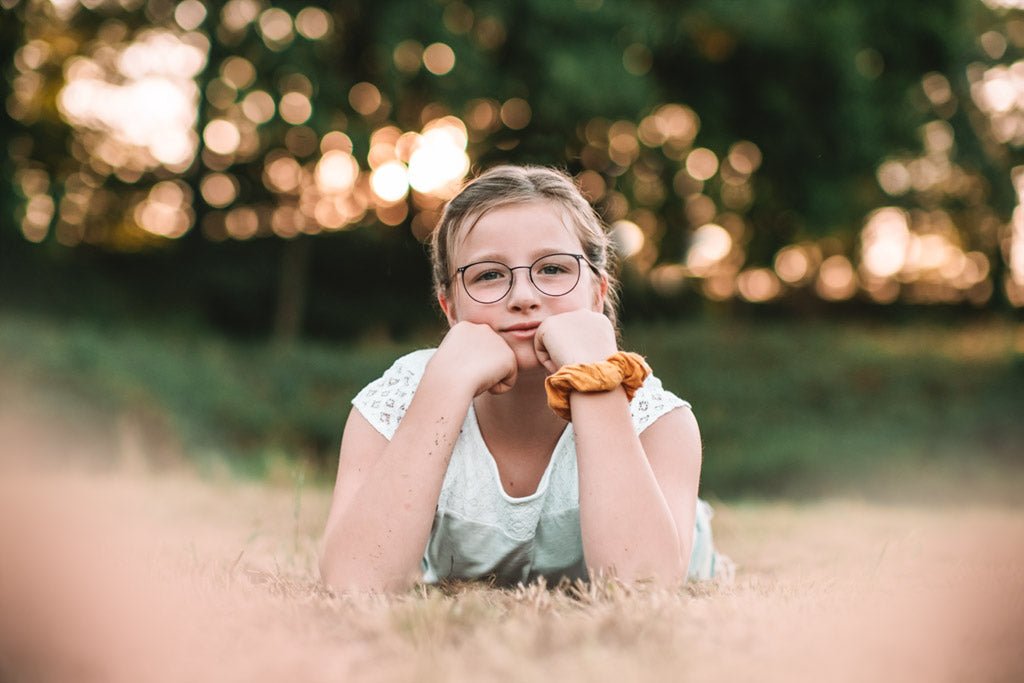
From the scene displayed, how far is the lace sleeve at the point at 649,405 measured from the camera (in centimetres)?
236

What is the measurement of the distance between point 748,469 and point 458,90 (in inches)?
197

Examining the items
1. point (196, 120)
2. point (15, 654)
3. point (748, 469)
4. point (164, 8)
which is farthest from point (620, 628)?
point (164, 8)

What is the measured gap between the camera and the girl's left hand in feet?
6.92

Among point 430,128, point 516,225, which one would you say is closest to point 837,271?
point 430,128

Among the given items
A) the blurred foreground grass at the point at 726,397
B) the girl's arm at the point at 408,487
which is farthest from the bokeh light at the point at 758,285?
the girl's arm at the point at 408,487

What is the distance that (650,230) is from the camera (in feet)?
43.2

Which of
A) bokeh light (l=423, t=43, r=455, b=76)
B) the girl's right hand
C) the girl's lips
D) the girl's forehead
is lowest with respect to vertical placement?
the girl's right hand

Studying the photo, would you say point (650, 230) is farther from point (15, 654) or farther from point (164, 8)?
point (15, 654)

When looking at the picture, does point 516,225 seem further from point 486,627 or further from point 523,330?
point 486,627

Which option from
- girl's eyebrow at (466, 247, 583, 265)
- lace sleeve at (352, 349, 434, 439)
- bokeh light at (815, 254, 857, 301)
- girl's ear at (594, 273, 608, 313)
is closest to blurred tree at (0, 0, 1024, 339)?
bokeh light at (815, 254, 857, 301)

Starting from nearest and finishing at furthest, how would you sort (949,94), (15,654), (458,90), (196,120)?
(15,654) < (458,90) < (196,120) < (949,94)

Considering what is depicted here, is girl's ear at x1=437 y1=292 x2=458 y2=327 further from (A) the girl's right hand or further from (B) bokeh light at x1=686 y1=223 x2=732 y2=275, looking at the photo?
(B) bokeh light at x1=686 y1=223 x2=732 y2=275

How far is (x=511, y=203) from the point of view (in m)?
2.32

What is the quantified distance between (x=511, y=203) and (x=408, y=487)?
2.61 feet
